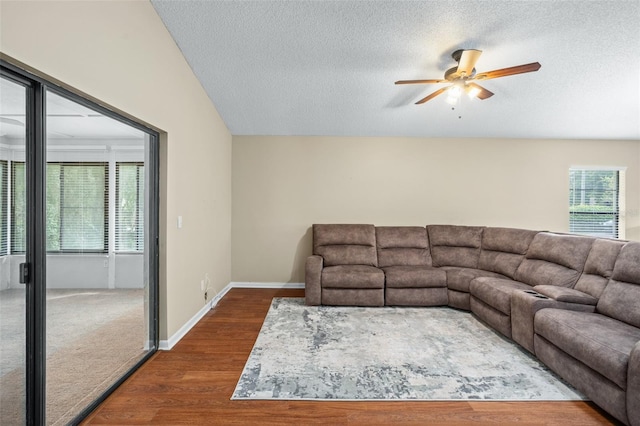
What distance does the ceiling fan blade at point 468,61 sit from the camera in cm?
240

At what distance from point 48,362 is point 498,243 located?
472 cm

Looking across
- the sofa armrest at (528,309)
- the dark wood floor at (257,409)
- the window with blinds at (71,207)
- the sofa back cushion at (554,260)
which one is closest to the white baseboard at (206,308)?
the dark wood floor at (257,409)

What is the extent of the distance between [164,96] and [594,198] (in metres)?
6.54

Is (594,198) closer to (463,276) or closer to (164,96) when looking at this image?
(463,276)

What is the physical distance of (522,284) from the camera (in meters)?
3.30

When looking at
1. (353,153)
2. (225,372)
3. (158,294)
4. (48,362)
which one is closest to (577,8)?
(353,153)

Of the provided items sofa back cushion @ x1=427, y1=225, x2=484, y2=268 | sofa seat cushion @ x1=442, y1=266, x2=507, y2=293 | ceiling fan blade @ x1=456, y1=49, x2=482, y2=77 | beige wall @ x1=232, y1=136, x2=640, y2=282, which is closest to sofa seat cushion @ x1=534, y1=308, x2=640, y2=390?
sofa seat cushion @ x1=442, y1=266, x2=507, y2=293

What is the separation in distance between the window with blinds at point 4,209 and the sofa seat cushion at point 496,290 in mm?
3785

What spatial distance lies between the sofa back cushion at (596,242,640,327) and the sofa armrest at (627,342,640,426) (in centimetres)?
79

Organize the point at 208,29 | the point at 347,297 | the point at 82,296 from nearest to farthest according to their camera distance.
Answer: the point at 82,296, the point at 208,29, the point at 347,297

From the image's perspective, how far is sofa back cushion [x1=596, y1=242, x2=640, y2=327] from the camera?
2229mm

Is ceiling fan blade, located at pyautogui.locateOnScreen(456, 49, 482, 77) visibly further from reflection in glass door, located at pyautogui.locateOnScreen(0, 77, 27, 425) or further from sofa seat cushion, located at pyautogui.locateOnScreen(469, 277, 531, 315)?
reflection in glass door, located at pyautogui.locateOnScreen(0, 77, 27, 425)

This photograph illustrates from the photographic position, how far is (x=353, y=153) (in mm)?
4812

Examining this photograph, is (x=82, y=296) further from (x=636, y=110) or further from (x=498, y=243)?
(x=636, y=110)
